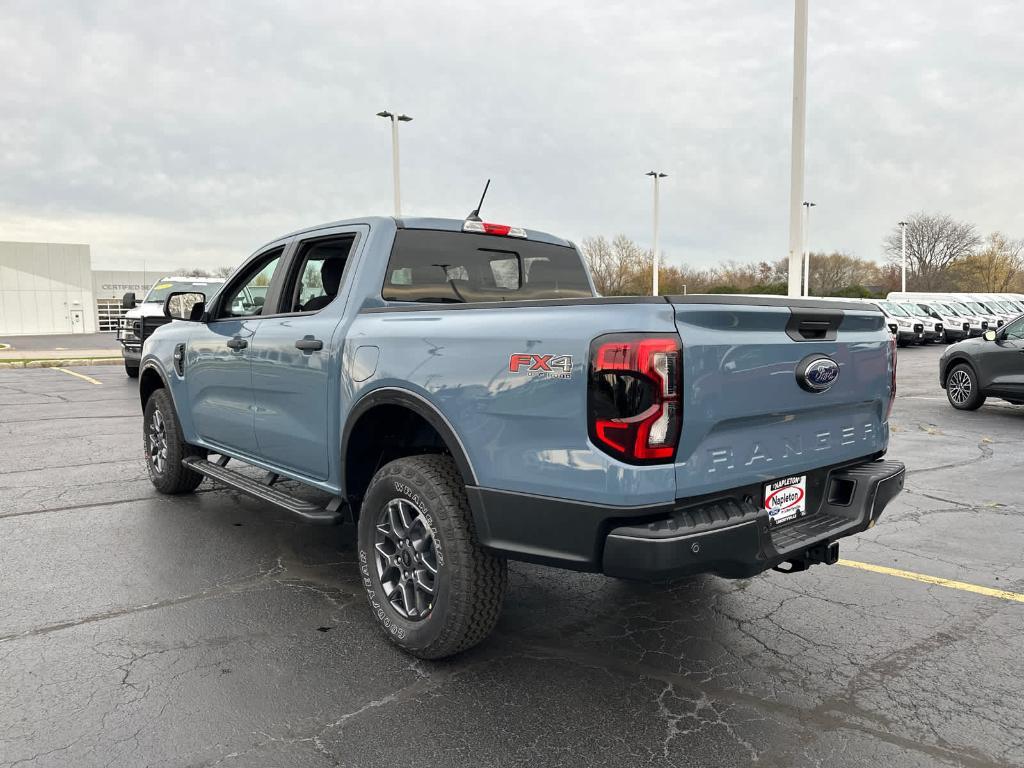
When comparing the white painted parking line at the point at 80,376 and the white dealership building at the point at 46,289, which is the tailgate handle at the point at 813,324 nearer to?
the white painted parking line at the point at 80,376

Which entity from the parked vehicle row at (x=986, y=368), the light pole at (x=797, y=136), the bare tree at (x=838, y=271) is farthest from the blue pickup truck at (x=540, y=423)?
the bare tree at (x=838, y=271)

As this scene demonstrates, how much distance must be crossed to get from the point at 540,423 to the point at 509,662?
1217mm

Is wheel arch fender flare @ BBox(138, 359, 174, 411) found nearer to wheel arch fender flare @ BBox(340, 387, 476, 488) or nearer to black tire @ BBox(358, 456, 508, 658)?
wheel arch fender flare @ BBox(340, 387, 476, 488)

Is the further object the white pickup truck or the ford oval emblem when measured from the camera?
the white pickup truck

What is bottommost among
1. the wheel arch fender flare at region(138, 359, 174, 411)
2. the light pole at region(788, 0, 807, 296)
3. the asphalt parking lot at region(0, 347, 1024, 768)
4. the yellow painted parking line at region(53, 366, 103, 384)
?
the asphalt parking lot at region(0, 347, 1024, 768)

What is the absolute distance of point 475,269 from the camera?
456cm

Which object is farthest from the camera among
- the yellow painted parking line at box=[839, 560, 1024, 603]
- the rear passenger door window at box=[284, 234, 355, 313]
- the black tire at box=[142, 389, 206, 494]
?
the black tire at box=[142, 389, 206, 494]

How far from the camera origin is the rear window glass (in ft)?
13.9

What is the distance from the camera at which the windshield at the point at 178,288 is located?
16.5 metres

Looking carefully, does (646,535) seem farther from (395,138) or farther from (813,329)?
(395,138)

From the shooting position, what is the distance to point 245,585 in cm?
434

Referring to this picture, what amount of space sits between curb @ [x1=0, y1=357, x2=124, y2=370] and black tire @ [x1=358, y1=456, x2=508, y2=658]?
21.9 m

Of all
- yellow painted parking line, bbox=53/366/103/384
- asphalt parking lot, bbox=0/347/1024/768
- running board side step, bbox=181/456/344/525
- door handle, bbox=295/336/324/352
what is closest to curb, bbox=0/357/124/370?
yellow painted parking line, bbox=53/366/103/384

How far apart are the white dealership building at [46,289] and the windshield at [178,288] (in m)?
50.2
